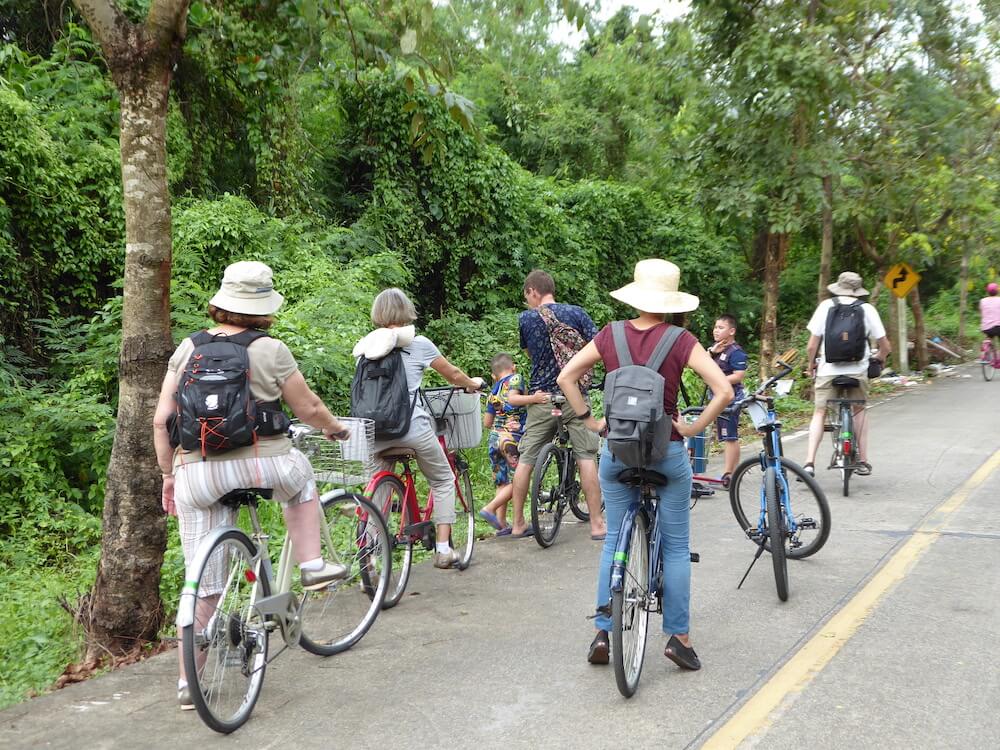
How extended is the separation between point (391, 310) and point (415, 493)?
131cm

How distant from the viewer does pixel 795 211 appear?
55.2 feet

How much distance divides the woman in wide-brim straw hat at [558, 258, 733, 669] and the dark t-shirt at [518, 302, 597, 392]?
2.57m

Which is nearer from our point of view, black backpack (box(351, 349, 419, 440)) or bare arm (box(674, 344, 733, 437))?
bare arm (box(674, 344, 733, 437))

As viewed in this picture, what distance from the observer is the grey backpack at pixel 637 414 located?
455 cm

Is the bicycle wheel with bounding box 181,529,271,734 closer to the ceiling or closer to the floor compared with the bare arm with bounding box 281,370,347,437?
closer to the floor

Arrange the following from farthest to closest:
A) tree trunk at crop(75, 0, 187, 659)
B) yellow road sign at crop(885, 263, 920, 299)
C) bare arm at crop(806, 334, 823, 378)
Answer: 1. yellow road sign at crop(885, 263, 920, 299)
2. bare arm at crop(806, 334, 823, 378)
3. tree trunk at crop(75, 0, 187, 659)

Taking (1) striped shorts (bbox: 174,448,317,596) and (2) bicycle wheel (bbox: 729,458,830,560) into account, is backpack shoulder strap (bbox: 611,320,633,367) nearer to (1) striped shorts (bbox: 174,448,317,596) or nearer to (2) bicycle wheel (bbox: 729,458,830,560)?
(1) striped shorts (bbox: 174,448,317,596)

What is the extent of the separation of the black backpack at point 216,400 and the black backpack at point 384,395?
170 cm

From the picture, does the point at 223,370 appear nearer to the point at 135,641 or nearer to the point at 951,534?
the point at 135,641

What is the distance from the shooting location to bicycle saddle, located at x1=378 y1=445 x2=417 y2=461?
20.8ft

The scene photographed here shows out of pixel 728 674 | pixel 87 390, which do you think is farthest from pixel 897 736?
pixel 87 390

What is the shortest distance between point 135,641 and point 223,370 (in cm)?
213

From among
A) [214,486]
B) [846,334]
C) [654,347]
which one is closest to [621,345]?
[654,347]

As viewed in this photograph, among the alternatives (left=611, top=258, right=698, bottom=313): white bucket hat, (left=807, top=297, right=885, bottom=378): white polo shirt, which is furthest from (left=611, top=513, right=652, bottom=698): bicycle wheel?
(left=807, top=297, right=885, bottom=378): white polo shirt
